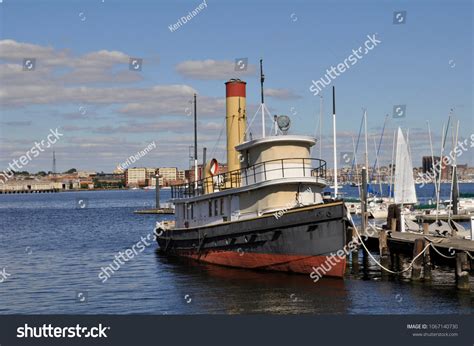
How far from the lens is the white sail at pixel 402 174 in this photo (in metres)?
60.2

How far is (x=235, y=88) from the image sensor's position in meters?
36.3

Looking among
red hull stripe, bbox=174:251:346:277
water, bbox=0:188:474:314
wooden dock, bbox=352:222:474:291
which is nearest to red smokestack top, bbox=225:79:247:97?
red hull stripe, bbox=174:251:346:277

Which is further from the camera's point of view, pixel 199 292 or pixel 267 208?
pixel 267 208

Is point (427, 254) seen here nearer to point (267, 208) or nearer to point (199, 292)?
point (267, 208)

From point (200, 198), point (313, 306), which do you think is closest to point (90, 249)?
point (200, 198)

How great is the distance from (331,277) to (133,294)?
28.0 feet

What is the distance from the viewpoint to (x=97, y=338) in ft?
56.5

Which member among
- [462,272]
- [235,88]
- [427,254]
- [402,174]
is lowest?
[462,272]

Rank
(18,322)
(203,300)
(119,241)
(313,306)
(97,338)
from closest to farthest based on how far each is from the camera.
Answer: (97,338) → (18,322) → (313,306) → (203,300) → (119,241)

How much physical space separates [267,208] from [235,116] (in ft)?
22.7

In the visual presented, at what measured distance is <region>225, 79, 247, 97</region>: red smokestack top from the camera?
3625 centimetres

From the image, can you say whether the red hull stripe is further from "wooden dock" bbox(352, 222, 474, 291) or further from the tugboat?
"wooden dock" bbox(352, 222, 474, 291)

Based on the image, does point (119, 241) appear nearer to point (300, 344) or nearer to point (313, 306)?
point (313, 306)

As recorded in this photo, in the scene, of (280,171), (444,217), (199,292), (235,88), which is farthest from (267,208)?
(444,217)
